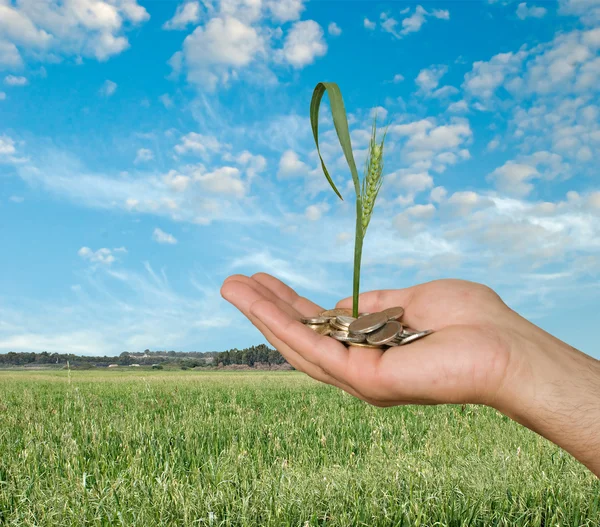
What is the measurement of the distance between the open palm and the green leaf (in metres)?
0.91

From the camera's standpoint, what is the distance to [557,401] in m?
2.51

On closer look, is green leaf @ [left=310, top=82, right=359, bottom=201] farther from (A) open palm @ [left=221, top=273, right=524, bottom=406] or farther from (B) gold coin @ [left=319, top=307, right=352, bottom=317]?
(A) open palm @ [left=221, top=273, right=524, bottom=406]

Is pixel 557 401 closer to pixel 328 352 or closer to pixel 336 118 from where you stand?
pixel 328 352

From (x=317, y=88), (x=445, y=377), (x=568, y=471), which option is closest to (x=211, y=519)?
(x=445, y=377)

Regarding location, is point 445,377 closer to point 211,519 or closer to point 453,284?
point 453,284

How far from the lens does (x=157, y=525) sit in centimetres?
242

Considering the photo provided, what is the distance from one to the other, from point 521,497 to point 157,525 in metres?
2.03

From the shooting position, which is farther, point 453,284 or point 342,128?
point 453,284

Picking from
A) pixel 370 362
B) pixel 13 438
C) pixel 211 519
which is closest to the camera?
pixel 211 519

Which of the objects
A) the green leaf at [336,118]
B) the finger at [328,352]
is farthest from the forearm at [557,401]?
the green leaf at [336,118]

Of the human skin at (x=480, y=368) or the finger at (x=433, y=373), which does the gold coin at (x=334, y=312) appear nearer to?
the human skin at (x=480, y=368)

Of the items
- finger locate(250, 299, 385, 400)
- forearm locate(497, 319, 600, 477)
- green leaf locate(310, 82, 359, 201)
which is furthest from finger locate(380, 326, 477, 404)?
green leaf locate(310, 82, 359, 201)

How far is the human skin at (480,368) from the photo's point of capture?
99.0 inches

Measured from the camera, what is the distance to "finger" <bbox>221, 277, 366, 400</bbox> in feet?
10.2
